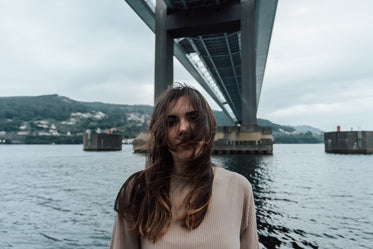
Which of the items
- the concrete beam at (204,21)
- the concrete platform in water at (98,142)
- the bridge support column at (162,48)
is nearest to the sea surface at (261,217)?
the bridge support column at (162,48)

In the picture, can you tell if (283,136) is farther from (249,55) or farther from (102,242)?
(102,242)

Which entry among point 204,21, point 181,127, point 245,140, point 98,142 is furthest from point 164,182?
point 98,142

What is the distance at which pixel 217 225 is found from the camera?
3.48ft

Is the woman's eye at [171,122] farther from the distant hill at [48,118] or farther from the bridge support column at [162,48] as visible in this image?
the distant hill at [48,118]

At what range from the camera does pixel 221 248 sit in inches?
40.6

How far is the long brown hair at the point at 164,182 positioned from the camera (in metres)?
1.05

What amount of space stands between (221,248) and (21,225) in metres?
5.54

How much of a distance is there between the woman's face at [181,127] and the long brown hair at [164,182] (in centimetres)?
2

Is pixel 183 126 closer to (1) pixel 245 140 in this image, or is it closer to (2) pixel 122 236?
(2) pixel 122 236

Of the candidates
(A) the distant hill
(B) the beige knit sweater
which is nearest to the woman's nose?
(B) the beige knit sweater

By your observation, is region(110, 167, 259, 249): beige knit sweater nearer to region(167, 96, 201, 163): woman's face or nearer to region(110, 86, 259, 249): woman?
region(110, 86, 259, 249): woman

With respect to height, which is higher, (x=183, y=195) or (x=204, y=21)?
(x=204, y=21)

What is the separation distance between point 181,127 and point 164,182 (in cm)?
26

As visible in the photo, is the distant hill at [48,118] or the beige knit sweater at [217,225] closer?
the beige knit sweater at [217,225]
